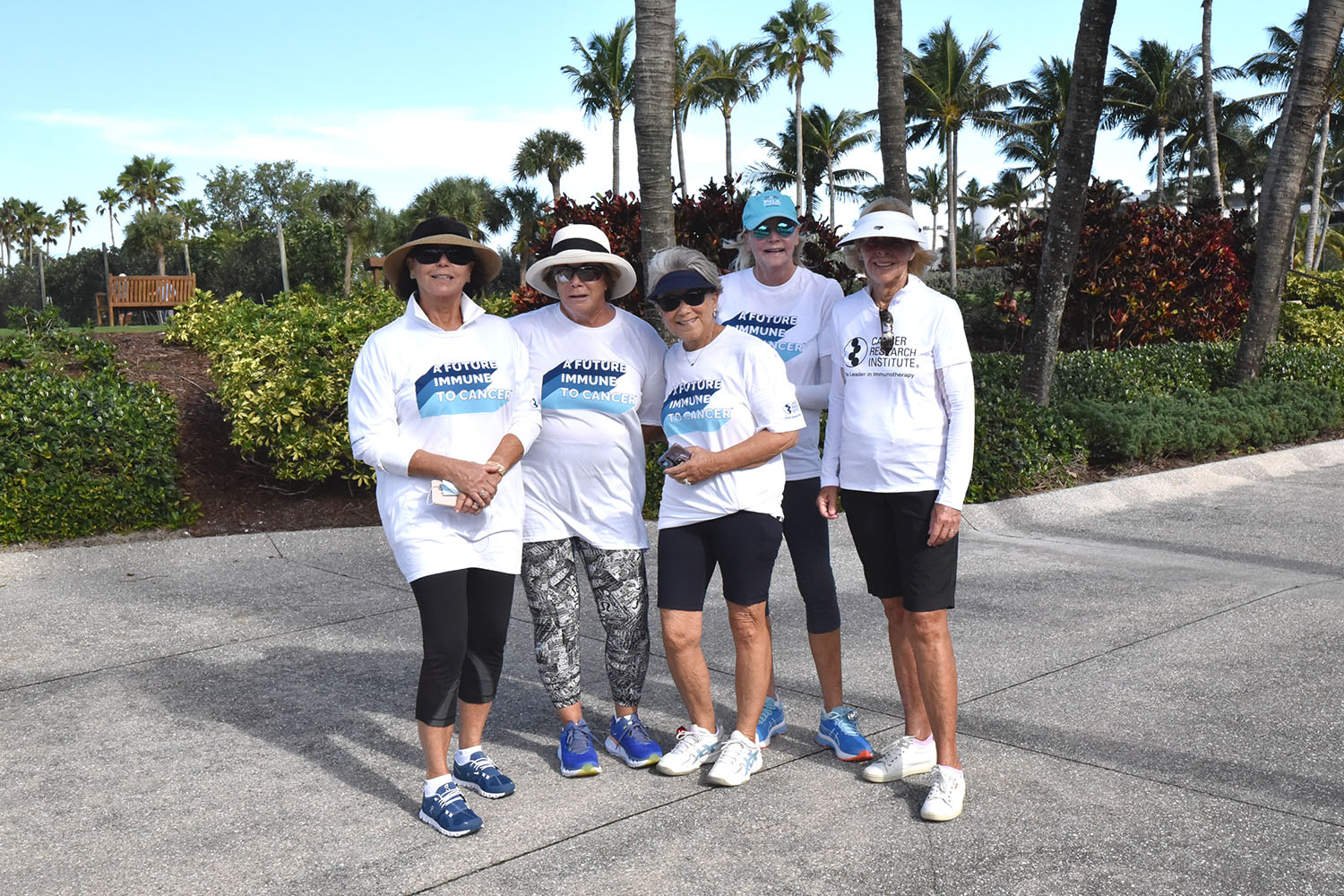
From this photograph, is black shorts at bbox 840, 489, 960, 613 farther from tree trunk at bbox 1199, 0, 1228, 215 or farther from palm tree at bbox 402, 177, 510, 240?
palm tree at bbox 402, 177, 510, 240

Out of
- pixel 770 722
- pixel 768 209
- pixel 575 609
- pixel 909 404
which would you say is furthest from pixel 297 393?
pixel 909 404

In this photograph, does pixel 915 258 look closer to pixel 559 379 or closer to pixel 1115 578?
pixel 559 379

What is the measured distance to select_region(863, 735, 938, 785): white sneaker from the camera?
161 inches

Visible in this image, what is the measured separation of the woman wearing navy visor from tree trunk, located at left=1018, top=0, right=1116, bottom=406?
7.79 meters

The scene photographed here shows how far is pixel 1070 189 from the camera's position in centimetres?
1095

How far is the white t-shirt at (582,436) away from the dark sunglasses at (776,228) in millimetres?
683

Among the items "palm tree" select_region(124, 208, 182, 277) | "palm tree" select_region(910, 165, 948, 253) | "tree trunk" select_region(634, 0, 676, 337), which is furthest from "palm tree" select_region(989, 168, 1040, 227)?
"tree trunk" select_region(634, 0, 676, 337)

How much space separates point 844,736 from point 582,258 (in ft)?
6.51

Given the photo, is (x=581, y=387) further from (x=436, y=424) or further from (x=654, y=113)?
(x=654, y=113)

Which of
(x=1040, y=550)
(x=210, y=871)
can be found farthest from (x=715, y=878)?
(x=1040, y=550)

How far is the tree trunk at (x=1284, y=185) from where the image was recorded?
43.5 ft

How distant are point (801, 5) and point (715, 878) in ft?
184

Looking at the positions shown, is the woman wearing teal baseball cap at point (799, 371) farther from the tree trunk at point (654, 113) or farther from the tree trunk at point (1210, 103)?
the tree trunk at point (1210, 103)

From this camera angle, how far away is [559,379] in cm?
419
